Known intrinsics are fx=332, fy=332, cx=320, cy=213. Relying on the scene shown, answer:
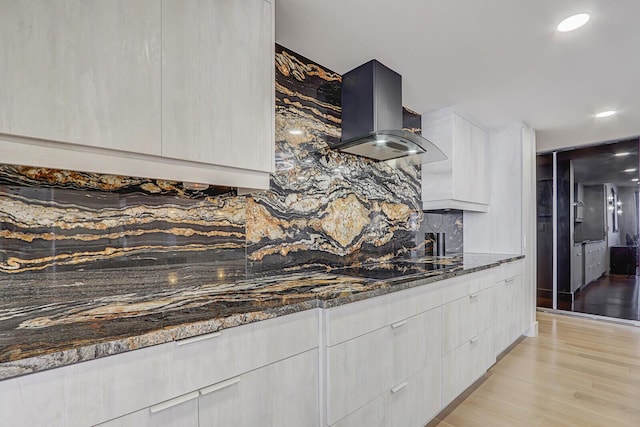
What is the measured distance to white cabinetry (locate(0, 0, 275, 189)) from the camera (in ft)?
3.09

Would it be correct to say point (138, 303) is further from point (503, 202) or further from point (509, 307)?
point (503, 202)

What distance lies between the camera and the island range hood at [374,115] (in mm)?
2115

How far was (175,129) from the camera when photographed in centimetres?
122

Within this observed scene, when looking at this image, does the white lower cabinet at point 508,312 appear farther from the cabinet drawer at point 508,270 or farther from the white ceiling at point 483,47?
the white ceiling at point 483,47

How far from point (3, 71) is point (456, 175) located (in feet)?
9.79

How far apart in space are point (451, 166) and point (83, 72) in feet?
9.01

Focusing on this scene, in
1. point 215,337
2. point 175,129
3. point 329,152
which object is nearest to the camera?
point 215,337

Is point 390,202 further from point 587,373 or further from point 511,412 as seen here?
point 587,373

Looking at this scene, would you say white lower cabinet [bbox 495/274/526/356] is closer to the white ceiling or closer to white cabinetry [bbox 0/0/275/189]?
the white ceiling

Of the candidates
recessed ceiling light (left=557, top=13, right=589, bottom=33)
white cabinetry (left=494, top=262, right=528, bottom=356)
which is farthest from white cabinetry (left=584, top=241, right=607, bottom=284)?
recessed ceiling light (left=557, top=13, right=589, bottom=33)

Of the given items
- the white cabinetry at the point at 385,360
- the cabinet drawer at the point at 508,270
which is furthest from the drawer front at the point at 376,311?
the cabinet drawer at the point at 508,270

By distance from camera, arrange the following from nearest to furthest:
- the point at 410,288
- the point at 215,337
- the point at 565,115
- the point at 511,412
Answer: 1. the point at 215,337
2. the point at 410,288
3. the point at 511,412
4. the point at 565,115

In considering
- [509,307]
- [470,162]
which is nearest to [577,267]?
[509,307]

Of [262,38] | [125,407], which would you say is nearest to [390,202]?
[262,38]
